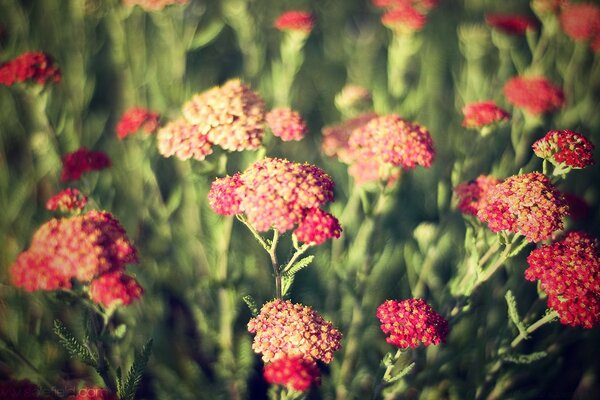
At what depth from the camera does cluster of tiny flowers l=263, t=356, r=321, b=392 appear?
117 centimetres

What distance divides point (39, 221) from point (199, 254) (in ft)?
3.31

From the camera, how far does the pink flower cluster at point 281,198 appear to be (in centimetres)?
129

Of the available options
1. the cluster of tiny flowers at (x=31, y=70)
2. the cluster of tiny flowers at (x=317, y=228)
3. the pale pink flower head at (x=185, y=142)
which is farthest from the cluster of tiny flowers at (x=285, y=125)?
the cluster of tiny flowers at (x=31, y=70)

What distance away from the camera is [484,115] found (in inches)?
75.4

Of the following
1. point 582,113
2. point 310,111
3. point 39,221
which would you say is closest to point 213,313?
point 39,221

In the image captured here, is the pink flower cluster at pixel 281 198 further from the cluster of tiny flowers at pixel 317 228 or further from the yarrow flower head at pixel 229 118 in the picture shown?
the yarrow flower head at pixel 229 118

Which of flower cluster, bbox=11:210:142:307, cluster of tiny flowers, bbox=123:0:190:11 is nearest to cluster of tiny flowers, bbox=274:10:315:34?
cluster of tiny flowers, bbox=123:0:190:11

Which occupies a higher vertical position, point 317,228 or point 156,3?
point 156,3

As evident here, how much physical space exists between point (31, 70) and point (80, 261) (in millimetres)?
1139

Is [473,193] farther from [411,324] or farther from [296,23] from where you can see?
[296,23]

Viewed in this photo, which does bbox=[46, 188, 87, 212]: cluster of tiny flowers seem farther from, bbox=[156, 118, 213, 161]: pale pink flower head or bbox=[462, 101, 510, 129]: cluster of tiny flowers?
bbox=[462, 101, 510, 129]: cluster of tiny flowers

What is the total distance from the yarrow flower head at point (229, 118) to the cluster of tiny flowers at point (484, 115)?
983 mm

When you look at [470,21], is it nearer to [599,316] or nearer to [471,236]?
[471,236]

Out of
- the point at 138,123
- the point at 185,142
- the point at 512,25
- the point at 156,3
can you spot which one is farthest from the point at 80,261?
the point at 512,25
